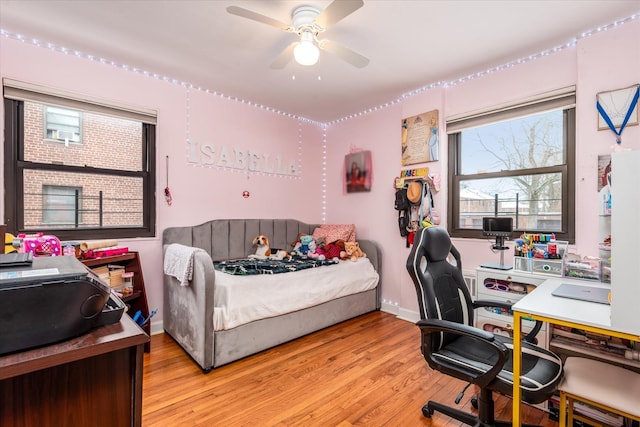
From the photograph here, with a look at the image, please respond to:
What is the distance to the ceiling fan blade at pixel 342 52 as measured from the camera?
6.73 ft

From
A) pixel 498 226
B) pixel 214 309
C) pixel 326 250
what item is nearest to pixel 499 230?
pixel 498 226

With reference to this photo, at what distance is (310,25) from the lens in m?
2.01

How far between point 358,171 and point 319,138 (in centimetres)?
91

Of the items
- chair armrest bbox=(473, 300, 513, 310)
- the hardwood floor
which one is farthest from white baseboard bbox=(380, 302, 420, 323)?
chair armrest bbox=(473, 300, 513, 310)

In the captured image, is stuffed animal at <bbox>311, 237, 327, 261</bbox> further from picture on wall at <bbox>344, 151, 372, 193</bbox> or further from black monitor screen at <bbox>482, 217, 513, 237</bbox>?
black monitor screen at <bbox>482, 217, 513, 237</bbox>

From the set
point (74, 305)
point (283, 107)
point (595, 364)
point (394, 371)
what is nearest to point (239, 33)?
point (283, 107)

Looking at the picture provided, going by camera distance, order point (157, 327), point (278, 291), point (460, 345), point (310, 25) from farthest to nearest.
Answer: point (157, 327), point (278, 291), point (310, 25), point (460, 345)

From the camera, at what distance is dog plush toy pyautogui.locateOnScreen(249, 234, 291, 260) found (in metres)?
3.45

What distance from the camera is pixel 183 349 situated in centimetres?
256

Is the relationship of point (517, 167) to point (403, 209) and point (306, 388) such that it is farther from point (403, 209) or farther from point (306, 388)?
point (306, 388)

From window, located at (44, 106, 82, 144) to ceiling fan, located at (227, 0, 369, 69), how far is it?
6.28 ft

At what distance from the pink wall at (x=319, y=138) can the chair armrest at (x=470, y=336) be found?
161cm

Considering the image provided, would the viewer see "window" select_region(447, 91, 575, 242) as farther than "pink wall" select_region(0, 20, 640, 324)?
Yes

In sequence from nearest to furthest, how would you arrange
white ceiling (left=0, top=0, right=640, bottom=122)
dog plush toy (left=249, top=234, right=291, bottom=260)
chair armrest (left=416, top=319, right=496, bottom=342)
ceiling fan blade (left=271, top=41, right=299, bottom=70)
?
chair armrest (left=416, top=319, right=496, bottom=342) < white ceiling (left=0, top=0, right=640, bottom=122) < ceiling fan blade (left=271, top=41, right=299, bottom=70) < dog plush toy (left=249, top=234, right=291, bottom=260)
